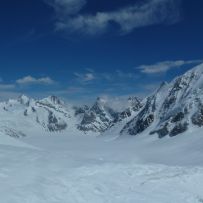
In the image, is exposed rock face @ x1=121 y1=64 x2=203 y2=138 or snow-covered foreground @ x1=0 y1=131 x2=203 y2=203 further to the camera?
exposed rock face @ x1=121 y1=64 x2=203 y2=138

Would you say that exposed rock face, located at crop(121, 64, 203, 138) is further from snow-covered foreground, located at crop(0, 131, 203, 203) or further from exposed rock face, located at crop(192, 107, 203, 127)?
snow-covered foreground, located at crop(0, 131, 203, 203)

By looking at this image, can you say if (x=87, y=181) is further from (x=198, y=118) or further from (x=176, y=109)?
(x=176, y=109)

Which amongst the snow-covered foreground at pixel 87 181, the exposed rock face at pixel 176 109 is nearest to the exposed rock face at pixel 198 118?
the exposed rock face at pixel 176 109

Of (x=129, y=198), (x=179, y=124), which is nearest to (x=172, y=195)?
(x=129, y=198)

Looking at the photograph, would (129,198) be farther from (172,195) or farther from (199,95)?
(199,95)

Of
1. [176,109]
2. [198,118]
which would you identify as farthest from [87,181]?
[176,109]

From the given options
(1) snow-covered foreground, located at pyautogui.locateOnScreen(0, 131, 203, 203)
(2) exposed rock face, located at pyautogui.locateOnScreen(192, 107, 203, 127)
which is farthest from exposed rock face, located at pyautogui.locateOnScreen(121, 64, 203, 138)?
(1) snow-covered foreground, located at pyautogui.locateOnScreen(0, 131, 203, 203)

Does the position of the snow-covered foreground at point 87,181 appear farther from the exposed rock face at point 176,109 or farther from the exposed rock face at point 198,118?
the exposed rock face at point 176,109

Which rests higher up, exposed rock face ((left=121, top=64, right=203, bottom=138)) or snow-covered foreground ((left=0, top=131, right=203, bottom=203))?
exposed rock face ((left=121, top=64, right=203, bottom=138))
